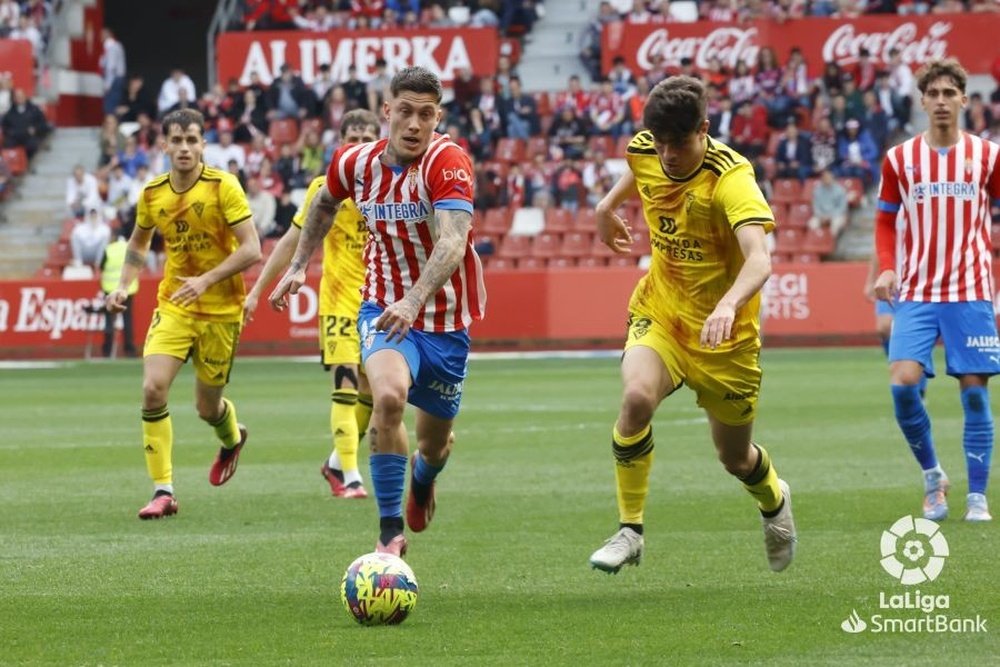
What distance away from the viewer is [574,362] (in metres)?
25.8

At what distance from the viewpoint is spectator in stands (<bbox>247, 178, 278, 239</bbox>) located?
30094 millimetres

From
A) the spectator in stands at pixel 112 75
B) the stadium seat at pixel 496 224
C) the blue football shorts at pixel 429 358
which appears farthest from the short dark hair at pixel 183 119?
the spectator in stands at pixel 112 75

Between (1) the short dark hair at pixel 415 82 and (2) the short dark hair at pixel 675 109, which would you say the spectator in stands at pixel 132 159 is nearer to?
(1) the short dark hair at pixel 415 82

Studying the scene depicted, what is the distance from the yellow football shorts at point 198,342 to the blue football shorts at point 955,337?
13.7ft

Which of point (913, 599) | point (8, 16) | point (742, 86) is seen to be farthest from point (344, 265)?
point (8, 16)

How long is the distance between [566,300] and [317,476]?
15285 mm

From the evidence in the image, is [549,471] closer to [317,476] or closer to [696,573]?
[317,476]

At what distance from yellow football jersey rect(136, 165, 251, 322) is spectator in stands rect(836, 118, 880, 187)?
A: 2120 cm

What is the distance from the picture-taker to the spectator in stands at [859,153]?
31016 mm

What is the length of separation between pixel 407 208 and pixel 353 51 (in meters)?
27.4

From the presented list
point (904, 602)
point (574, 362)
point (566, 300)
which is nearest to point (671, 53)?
point (566, 300)

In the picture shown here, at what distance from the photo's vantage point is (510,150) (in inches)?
1280

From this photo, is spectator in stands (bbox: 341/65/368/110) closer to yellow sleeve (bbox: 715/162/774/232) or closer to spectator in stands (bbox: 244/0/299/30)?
spectator in stands (bbox: 244/0/299/30)

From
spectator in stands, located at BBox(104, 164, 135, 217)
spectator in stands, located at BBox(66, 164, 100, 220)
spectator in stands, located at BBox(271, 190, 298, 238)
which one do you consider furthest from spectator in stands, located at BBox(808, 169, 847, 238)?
spectator in stands, located at BBox(66, 164, 100, 220)
